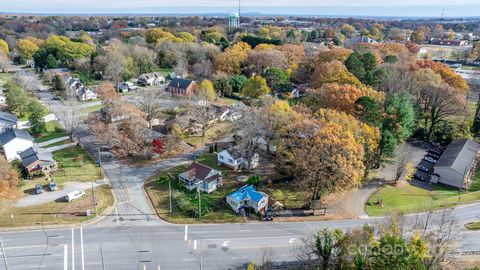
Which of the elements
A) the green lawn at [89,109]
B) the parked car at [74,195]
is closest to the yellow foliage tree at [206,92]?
the green lawn at [89,109]

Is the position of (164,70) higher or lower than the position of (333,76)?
lower

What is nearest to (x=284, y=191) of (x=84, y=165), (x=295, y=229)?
(x=295, y=229)

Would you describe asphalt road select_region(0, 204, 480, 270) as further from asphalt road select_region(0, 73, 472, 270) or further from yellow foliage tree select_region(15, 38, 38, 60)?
yellow foliage tree select_region(15, 38, 38, 60)

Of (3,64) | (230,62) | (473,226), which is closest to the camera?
(473,226)

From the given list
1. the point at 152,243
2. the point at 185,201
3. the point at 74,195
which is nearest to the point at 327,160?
the point at 185,201

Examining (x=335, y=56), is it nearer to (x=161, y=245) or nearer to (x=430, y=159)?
(x=430, y=159)

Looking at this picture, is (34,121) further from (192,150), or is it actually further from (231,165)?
(231,165)

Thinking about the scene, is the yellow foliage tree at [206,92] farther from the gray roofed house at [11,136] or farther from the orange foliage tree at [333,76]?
the gray roofed house at [11,136]
